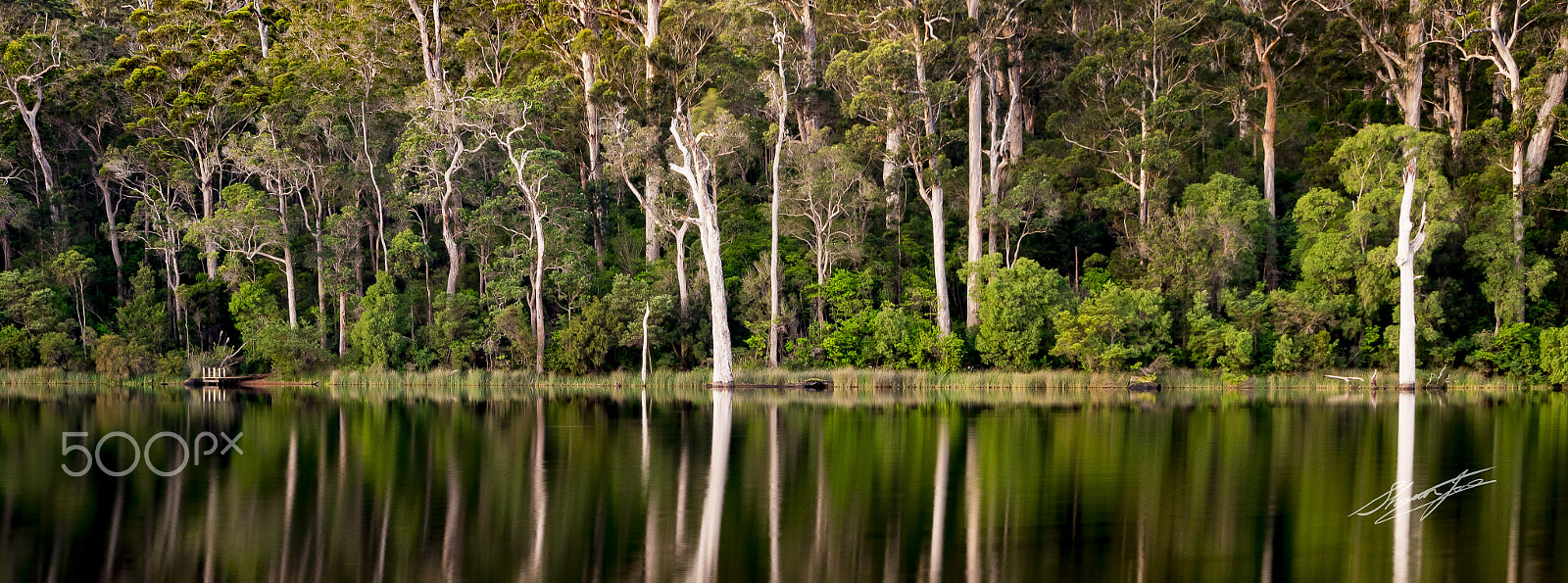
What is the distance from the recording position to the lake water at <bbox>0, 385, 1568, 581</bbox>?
10.2 meters

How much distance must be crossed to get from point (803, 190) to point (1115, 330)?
11.8 metres

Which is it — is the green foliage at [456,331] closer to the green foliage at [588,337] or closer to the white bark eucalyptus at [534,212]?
the white bark eucalyptus at [534,212]

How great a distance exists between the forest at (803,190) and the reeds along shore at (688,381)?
2.09ft

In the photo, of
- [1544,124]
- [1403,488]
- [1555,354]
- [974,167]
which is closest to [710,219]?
[974,167]

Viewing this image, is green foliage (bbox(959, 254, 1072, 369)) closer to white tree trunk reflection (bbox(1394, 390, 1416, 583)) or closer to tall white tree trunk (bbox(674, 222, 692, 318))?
tall white tree trunk (bbox(674, 222, 692, 318))

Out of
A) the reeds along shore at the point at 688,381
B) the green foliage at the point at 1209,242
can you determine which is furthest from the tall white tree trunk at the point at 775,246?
the green foliage at the point at 1209,242

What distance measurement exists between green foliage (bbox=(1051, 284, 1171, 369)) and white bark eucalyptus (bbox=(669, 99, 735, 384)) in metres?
10.7

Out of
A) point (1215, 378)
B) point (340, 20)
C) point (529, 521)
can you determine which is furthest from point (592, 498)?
point (340, 20)

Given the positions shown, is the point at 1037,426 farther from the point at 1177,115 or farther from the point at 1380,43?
the point at 1380,43

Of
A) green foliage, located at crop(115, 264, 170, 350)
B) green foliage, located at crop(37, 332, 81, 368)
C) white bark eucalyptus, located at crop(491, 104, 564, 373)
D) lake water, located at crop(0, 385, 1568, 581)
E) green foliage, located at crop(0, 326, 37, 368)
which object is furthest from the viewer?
green foliage, located at crop(115, 264, 170, 350)

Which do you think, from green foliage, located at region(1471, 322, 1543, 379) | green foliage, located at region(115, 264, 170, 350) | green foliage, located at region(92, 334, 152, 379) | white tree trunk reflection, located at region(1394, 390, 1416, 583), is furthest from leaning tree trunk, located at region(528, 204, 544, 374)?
green foliage, located at region(1471, 322, 1543, 379)

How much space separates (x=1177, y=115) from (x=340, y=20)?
33589mm

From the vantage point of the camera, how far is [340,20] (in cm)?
5056
